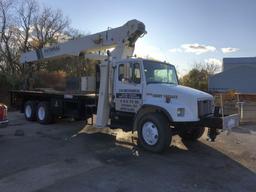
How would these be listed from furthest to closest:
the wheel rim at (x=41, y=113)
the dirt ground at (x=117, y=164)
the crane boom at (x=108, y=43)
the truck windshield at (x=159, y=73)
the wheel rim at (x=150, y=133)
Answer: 1. the wheel rim at (x=41, y=113)
2. the crane boom at (x=108, y=43)
3. the truck windshield at (x=159, y=73)
4. the wheel rim at (x=150, y=133)
5. the dirt ground at (x=117, y=164)

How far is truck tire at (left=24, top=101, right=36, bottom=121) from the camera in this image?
15992mm

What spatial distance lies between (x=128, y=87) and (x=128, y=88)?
0.03 meters

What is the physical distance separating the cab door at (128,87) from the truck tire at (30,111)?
19.5 ft

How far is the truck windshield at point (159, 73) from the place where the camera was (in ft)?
34.7

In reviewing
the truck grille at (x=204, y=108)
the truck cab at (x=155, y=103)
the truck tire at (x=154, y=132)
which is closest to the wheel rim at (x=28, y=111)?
the truck cab at (x=155, y=103)

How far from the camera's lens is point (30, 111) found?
53.0 feet

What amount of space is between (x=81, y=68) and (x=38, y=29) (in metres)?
15.7

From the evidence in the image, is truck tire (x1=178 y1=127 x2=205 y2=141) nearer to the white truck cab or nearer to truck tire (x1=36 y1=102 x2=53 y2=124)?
the white truck cab

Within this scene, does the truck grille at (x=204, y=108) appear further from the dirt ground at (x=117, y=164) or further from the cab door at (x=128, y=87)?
the cab door at (x=128, y=87)

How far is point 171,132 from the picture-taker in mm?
9867

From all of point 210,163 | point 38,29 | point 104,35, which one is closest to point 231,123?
point 210,163

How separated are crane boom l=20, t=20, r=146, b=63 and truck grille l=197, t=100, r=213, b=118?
3535mm

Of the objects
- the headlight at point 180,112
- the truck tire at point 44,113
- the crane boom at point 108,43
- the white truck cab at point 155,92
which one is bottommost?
the truck tire at point 44,113

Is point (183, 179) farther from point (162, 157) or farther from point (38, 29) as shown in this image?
point (38, 29)
